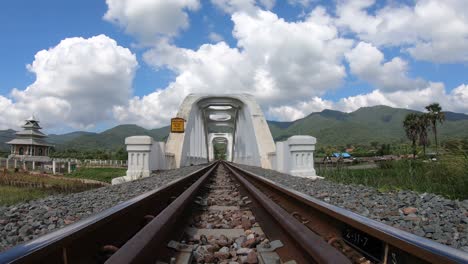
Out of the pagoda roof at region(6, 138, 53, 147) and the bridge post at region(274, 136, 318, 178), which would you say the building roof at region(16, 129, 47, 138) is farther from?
the bridge post at region(274, 136, 318, 178)

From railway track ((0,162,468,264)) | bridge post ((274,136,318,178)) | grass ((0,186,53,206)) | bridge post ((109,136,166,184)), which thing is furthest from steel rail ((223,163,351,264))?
bridge post ((109,136,166,184))

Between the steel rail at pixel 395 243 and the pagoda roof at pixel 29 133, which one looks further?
the pagoda roof at pixel 29 133

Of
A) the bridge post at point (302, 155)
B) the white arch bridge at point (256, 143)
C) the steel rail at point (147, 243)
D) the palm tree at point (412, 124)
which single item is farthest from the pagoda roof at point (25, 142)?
the steel rail at point (147, 243)

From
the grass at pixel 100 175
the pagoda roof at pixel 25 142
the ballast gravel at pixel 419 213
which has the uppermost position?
the pagoda roof at pixel 25 142

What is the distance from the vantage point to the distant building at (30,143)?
48.1m

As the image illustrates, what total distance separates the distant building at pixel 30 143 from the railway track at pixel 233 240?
163ft

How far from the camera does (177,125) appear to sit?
62.1ft

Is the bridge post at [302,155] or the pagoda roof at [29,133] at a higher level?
the pagoda roof at [29,133]

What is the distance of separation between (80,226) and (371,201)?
3.19 meters

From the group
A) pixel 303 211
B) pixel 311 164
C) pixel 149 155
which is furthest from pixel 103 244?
pixel 149 155

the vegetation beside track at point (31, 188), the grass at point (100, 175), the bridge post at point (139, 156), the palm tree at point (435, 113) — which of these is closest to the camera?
the vegetation beside track at point (31, 188)

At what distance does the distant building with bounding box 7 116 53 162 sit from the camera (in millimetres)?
48094

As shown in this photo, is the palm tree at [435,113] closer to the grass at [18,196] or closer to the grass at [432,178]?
the grass at [432,178]

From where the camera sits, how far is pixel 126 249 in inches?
56.5
